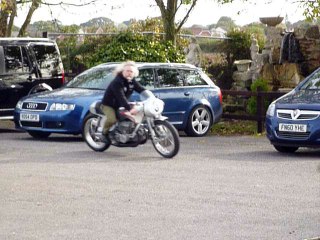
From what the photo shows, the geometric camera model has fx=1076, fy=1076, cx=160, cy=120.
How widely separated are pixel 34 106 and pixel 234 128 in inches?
202

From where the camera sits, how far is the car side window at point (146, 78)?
20.6m

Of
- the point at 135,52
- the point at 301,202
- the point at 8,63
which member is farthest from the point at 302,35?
the point at 301,202

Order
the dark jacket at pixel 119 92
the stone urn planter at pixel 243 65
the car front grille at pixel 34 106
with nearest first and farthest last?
the dark jacket at pixel 119 92
the car front grille at pixel 34 106
the stone urn planter at pixel 243 65

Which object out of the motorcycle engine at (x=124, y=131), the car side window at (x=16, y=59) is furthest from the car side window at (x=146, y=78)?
the motorcycle engine at (x=124, y=131)

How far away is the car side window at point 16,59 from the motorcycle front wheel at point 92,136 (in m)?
5.15

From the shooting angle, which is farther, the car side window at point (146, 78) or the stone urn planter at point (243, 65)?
the stone urn planter at point (243, 65)

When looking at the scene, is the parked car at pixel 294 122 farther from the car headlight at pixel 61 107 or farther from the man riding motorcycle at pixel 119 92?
the car headlight at pixel 61 107

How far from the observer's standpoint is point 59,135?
2089cm

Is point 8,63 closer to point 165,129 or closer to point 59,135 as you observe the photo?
point 59,135

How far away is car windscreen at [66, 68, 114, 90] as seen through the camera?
19797 mm

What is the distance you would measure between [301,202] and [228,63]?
2239 centimetres

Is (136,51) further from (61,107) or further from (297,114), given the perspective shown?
(297,114)

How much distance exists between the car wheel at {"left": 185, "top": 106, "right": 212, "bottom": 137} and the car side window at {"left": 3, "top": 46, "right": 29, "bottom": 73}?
3954 millimetres

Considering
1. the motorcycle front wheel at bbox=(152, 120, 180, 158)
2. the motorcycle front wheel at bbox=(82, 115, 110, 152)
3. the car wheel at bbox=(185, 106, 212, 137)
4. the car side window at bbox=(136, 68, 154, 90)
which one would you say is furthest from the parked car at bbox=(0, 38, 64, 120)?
the motorcycle front wheel at bbox=(152, 120, 180, 158)
